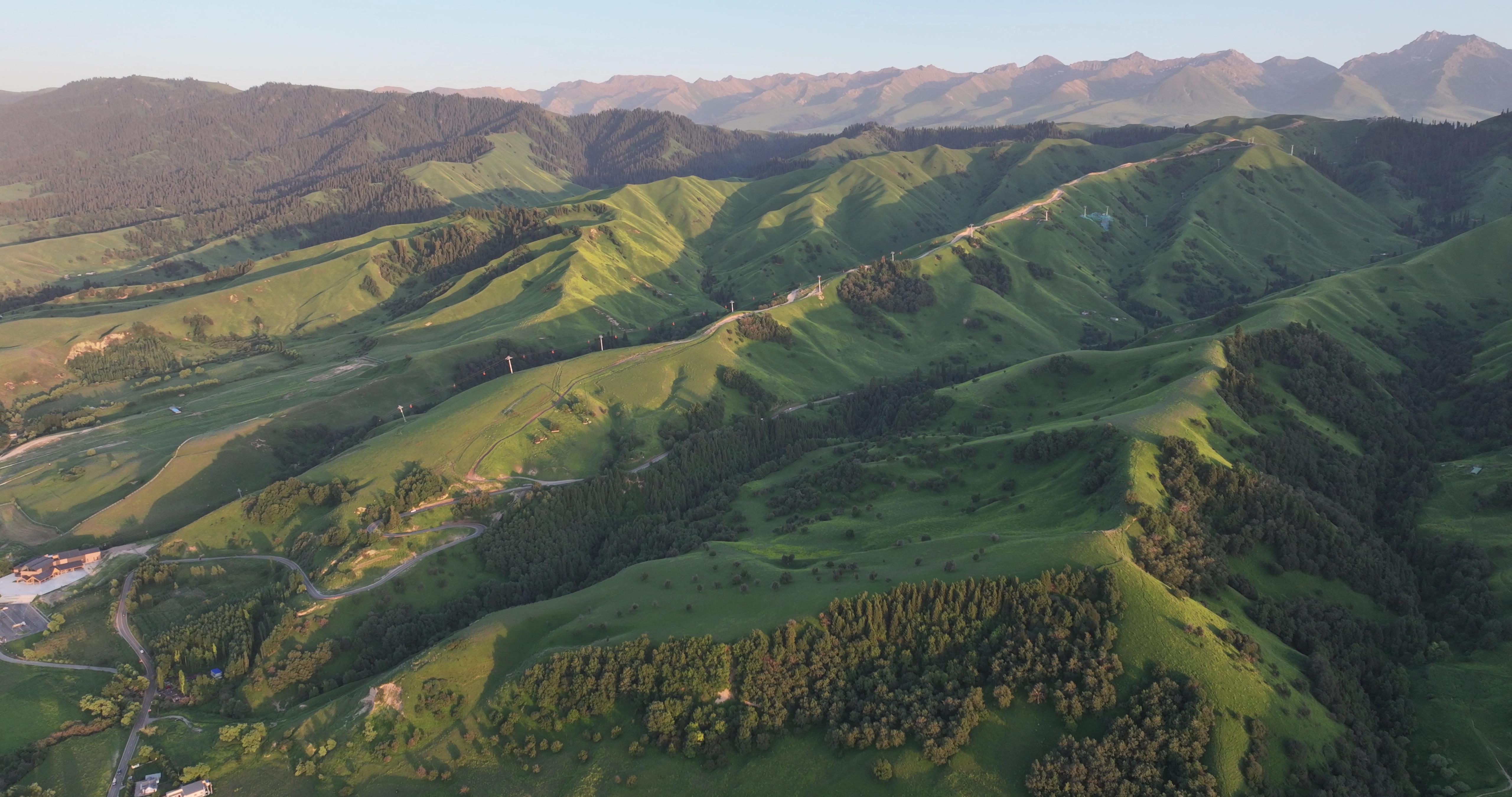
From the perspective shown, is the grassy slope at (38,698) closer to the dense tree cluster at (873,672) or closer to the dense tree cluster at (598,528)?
the dense tree cluster at (598,528)

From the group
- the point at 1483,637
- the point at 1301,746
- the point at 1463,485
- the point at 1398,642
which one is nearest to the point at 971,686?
the point at 1301,746

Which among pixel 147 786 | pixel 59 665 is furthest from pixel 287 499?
pixel 147 786

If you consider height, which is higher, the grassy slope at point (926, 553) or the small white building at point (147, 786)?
the grassy slope at point (926, 553)

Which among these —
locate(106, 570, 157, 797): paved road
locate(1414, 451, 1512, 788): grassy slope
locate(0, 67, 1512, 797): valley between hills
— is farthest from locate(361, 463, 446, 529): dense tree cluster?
locate(1414, 451, 1512, 788): grassy slope

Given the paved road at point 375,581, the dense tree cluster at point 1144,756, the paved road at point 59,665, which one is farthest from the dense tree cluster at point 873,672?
the paved road at point 59,665

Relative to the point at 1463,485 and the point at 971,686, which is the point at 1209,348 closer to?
the point at 1463,485

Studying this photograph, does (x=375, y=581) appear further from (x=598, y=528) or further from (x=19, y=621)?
(x=19, y=621)
